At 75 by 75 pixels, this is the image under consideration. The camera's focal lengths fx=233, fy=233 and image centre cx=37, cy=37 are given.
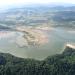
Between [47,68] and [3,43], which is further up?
[47,68]

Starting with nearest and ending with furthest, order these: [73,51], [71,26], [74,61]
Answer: [74,61]
[73,51]
[71,26]

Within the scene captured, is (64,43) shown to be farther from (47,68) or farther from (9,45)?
(47,68)

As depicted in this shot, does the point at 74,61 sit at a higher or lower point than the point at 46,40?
higher

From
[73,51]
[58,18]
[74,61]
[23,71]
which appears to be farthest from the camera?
[58,18]

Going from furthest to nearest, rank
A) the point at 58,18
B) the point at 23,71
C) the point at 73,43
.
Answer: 1. the point at 58,18
2. the point at 73,43
3. the point at 23,71

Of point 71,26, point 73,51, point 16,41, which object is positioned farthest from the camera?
point 71,26

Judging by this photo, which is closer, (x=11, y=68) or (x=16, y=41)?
(x=11, y=68)

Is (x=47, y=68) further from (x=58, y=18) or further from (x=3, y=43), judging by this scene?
(x=58, y=18)

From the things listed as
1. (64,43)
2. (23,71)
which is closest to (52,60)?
(23,71)

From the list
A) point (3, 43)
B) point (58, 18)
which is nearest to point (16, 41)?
point (3, 43)
